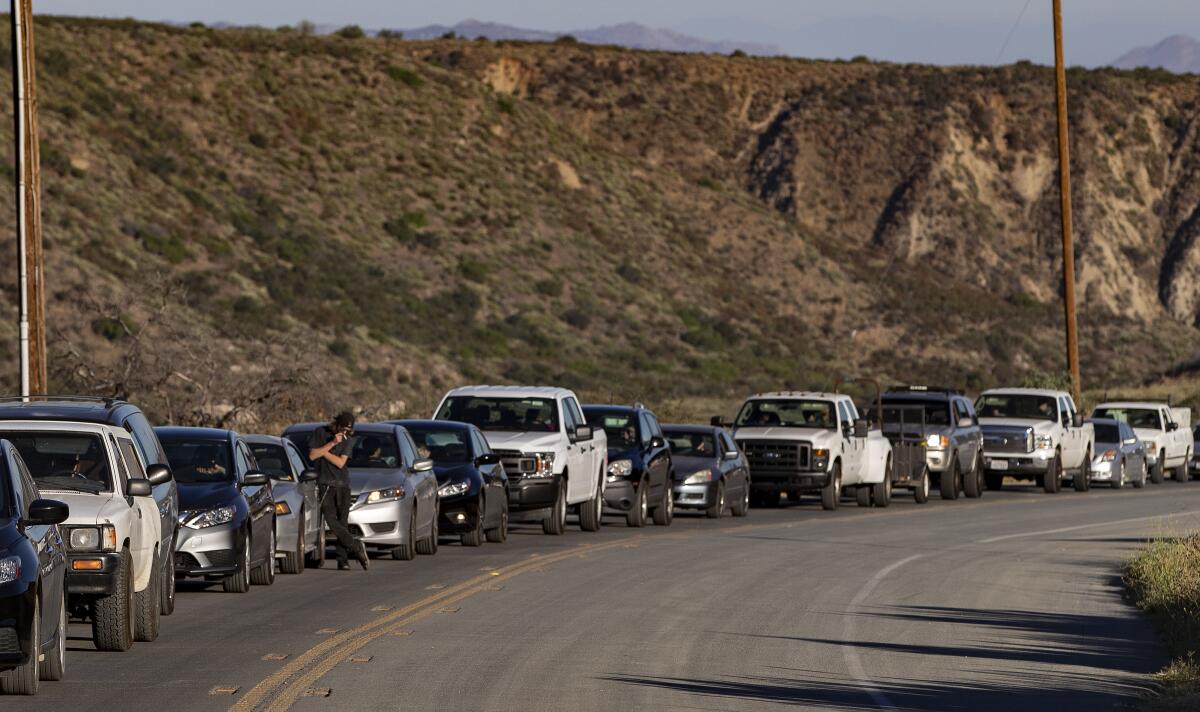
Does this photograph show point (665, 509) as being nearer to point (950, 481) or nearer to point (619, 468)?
point (619, 468)

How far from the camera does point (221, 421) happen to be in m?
37.4

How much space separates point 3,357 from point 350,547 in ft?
104

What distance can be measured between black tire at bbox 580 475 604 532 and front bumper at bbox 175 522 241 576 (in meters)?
10.5

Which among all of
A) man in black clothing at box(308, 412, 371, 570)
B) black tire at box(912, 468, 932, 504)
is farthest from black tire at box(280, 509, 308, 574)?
black tire at box(912, 468, 932, 504)

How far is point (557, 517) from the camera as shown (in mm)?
27047

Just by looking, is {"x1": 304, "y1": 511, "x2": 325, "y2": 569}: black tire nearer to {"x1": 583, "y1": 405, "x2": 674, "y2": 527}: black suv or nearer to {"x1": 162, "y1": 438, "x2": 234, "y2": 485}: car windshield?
{"x1": 162, "y1": 438, "x2": 234, "y2": 485}: car windshield

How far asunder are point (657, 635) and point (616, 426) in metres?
14.7

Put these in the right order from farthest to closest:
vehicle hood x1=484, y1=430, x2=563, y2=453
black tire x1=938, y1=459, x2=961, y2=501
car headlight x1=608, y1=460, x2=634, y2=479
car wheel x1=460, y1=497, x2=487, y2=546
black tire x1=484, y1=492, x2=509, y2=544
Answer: black tire x1=938, y1=459, x2=961, y2=501 → car headlight x1=608, y1=460, x2=634, y2=479 → vehicle hood x1=484, y1=430, x2=563, y2=453 → black tire x1=484, y1=492, x2=509, y2=544 → car wheel x1=460, y1=497, x2=487, y2=546

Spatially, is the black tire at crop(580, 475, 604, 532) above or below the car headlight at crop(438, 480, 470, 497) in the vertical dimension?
below

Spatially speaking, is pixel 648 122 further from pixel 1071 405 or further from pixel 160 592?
pixel 160 592

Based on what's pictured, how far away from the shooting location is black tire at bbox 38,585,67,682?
488 inches

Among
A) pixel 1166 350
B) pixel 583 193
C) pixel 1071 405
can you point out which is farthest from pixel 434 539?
pixel 1166 350

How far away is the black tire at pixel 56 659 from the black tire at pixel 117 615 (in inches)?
41.2

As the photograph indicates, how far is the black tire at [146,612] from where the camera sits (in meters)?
14.6
